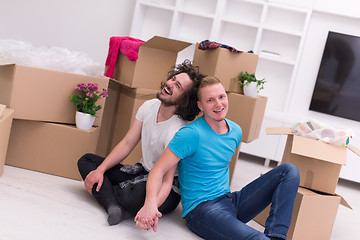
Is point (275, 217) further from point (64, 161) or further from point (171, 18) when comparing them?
point (171, 18)

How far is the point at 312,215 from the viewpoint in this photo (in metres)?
2.24

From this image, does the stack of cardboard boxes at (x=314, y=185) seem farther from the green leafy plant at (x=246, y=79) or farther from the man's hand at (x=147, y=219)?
the man's hand at (x=147, y=219)

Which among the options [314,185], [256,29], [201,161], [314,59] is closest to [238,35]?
[256,29]

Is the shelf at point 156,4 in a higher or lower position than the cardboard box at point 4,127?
higher

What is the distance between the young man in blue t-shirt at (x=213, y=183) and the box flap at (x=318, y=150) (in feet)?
0.92

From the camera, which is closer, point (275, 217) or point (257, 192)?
point (275, 217)

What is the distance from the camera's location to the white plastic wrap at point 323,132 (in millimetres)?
2271

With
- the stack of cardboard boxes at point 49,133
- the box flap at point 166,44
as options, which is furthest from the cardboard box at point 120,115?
the stack of cardboard boxes at point 49,133

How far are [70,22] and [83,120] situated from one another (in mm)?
2350

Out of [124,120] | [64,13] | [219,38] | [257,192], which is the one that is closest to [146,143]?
[257,192]

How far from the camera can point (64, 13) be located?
4543mm

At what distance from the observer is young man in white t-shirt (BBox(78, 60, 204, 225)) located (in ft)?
6.64

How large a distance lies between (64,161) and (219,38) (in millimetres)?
2417

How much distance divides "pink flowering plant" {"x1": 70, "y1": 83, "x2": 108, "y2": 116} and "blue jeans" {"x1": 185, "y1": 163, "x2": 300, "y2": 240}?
3.02 feet
